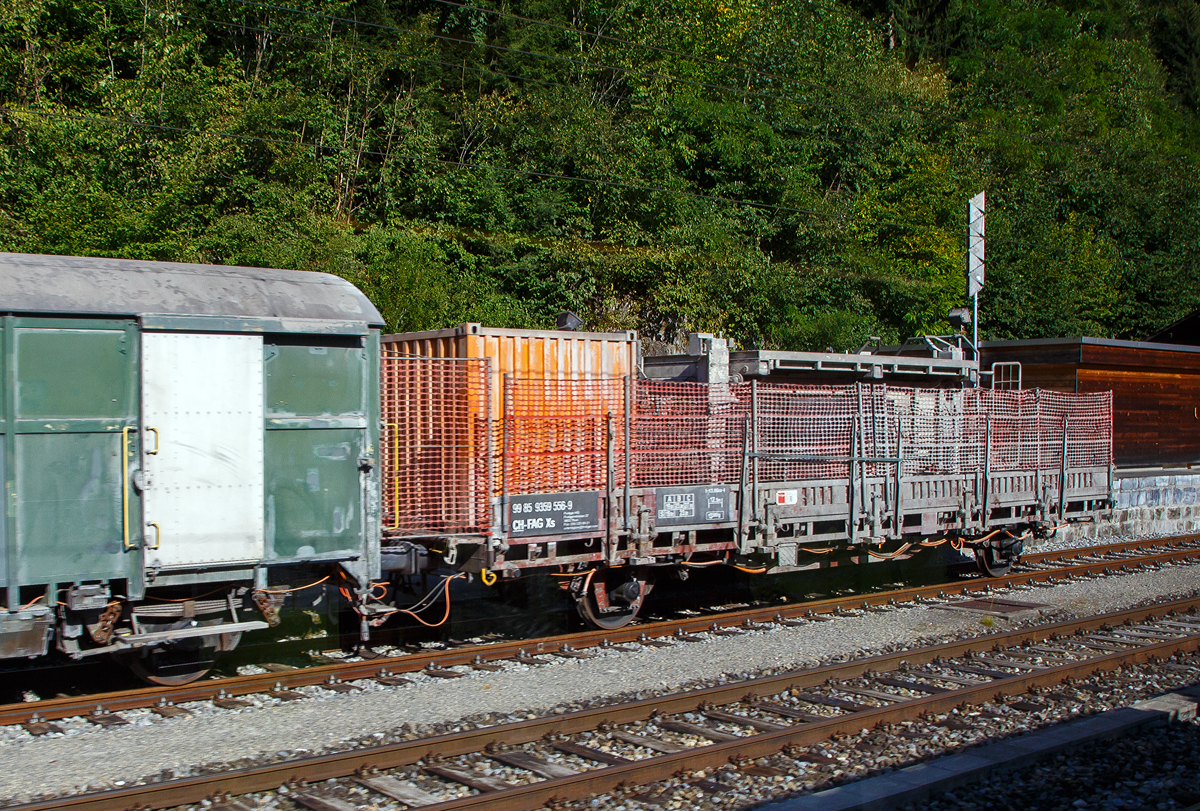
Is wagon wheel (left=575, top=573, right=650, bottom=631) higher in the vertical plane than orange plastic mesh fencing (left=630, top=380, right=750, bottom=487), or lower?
lower

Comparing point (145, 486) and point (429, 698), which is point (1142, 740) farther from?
point (145, 486)

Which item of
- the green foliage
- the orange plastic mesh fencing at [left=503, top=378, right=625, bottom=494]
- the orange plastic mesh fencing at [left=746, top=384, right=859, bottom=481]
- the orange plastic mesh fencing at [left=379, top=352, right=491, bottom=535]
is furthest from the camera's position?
the green foliage

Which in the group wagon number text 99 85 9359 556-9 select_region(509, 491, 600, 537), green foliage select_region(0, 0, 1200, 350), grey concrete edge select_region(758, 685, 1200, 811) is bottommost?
grey concrete edge select_region(758, 685, 1200, 811)

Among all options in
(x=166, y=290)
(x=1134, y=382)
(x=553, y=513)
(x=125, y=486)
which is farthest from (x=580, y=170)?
(x=125, y=486)

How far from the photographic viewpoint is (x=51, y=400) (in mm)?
7359

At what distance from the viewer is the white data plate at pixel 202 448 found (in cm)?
770

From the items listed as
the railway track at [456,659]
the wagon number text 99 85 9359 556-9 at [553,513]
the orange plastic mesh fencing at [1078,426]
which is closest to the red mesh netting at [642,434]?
the wagon number text 99 85 9359 556-9 at [553,513]

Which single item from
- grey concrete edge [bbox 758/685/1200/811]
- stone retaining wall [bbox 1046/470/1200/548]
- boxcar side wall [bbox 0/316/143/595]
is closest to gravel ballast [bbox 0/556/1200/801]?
boxcar side wall [bbox 0/316/143/595]

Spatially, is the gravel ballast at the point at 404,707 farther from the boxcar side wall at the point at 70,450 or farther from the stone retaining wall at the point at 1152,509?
the stone retaining wall at the point at 1152,509

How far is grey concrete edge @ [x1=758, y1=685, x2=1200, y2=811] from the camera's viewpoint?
587 centimetres

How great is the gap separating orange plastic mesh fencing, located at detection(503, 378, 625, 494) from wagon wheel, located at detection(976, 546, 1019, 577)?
24.5 feet

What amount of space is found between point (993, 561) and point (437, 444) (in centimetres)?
965

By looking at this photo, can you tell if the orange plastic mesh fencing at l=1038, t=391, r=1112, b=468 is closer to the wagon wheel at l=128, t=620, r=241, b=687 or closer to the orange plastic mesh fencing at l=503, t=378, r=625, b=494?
the orange plastic mesh fencing at l=503, t=378, r=625, b=494

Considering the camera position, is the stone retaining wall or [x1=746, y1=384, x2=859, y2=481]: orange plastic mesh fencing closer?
[x1=746, y1=384, x2=859, y2=481]: orange plastic mesh fencing
